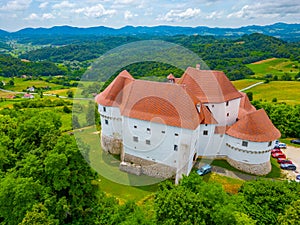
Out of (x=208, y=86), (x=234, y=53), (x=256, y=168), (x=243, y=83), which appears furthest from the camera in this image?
(x=234, y=53)

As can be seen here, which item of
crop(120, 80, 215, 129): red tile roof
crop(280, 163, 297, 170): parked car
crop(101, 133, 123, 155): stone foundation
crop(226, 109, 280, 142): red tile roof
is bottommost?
crop(280, 163, 297, 170): parked car

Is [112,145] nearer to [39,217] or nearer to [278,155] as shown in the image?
[39,217]

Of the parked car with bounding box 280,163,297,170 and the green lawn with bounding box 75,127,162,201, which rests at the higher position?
the parked car with bounding box 280,163,297,170

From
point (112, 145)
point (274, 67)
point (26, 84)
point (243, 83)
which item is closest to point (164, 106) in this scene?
point (112, 145)

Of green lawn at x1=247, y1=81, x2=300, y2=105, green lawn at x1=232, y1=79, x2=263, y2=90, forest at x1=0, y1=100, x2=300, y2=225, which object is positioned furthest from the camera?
green lawn at x1=232, y1=79, x2=263, y2=90

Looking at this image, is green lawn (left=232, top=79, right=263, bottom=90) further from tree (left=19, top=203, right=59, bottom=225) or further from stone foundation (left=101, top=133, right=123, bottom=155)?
tree (left=19, top=203, right=59, bottom=225)

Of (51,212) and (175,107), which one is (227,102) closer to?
(175,107)

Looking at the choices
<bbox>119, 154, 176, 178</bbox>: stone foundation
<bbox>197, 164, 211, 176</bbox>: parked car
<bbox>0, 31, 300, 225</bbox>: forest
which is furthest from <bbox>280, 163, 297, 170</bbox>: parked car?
<bbox>119, 154, 176, 178</bbox>: stone foundation
